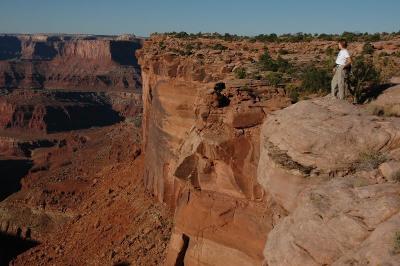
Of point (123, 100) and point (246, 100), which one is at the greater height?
point (246, 100)

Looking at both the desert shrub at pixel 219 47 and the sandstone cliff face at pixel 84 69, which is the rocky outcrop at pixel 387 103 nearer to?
the desert shrub at pixel 219 47

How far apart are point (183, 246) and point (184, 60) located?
39.6ft

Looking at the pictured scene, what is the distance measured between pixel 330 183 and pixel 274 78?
10.2m

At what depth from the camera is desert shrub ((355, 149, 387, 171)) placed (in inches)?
468

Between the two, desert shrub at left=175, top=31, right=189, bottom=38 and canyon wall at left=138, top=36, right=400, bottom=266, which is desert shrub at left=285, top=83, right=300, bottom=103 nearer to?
canyon wall at left=138, top=36, right=400, bottom=266

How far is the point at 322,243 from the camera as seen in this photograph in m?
10.5

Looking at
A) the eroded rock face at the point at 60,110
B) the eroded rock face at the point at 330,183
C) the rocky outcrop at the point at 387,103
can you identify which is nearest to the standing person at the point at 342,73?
the rocky outcrop at the point at 387,103

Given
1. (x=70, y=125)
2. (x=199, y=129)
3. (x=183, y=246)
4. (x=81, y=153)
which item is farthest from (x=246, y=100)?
(x=70, y=125)

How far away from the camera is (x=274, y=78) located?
21438 millimetres

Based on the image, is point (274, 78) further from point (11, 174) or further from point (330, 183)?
point (11, 174)

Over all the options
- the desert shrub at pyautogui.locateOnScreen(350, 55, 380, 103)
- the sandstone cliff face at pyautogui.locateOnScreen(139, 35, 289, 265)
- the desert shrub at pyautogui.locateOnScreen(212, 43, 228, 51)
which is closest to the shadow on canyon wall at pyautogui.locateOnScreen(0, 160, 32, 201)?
the desert shrub at pyautogui.locateOnScreen(212, 43, 228, 51)

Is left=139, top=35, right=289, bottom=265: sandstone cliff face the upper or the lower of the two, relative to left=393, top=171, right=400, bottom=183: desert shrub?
lower

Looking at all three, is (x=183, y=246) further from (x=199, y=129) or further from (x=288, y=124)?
(x=288, y=124)

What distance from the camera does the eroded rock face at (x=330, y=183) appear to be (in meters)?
10.1
